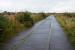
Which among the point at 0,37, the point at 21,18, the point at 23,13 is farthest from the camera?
the point at 23,13

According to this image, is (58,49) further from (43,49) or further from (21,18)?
(21,18)

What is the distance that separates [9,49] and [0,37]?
4.81 meters

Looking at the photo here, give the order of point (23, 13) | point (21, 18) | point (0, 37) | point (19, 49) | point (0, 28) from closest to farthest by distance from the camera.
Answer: point (19, 49), point (0, 37), point (0, 28), point (21, 18), point (23, 13)

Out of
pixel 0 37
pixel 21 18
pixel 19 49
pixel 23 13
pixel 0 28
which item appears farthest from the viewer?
pixel 23 13

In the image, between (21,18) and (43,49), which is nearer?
(43,49)

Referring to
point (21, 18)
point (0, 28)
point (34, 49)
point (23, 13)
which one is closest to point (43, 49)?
point (34, 49)

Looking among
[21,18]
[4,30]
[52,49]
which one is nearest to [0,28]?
[4,30]

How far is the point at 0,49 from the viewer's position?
42.1ft

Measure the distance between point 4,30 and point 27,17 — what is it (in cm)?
2184

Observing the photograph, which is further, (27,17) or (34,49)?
(27,17)

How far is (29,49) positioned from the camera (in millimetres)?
12641

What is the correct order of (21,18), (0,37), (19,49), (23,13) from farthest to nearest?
(23,13) → (21,18) → (0,37) → (19,49)

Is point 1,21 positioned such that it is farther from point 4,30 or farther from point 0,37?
point 0,37

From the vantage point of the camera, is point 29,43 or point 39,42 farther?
point 39,42
